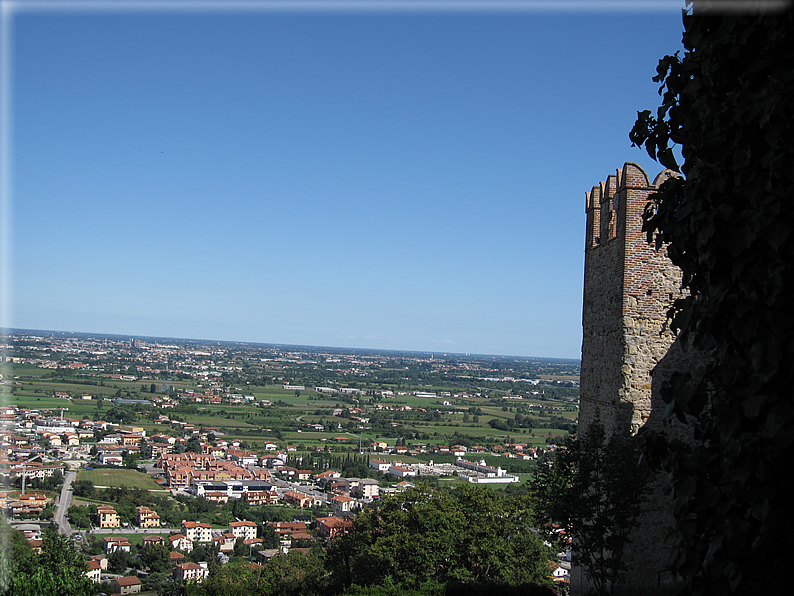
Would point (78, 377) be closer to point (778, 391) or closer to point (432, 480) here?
point (432, 480)

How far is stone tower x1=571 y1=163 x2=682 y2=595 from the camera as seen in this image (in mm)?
9969

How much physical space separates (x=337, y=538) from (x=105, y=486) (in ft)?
115

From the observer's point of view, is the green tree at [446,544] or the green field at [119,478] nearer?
the green tree at [446,544]

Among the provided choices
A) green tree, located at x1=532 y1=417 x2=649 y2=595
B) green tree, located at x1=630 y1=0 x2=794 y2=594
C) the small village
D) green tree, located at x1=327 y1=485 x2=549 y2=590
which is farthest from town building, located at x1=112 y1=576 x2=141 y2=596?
green tree, located at x1=630 y1=0 x2=794 y2=594

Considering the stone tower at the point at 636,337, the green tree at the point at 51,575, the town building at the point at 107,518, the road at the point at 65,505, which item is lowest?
the town building at the point at 107,518

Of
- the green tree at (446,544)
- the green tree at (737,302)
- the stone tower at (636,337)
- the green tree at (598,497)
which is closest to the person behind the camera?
the green tree at (737,302)

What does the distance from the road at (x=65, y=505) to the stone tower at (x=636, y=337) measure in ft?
85.5

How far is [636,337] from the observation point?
10.4 metres

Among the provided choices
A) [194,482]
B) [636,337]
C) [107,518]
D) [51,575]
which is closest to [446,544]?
[636,337]

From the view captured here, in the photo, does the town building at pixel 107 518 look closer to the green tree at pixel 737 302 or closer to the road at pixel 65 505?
the road at pixel 65 505

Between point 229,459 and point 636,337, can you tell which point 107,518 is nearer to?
point 229,459

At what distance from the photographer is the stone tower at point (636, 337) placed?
32.7 feet

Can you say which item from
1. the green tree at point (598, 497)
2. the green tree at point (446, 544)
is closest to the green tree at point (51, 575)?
the green tree at point (446, 544)

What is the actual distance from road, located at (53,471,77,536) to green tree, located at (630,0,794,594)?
98.6ft
